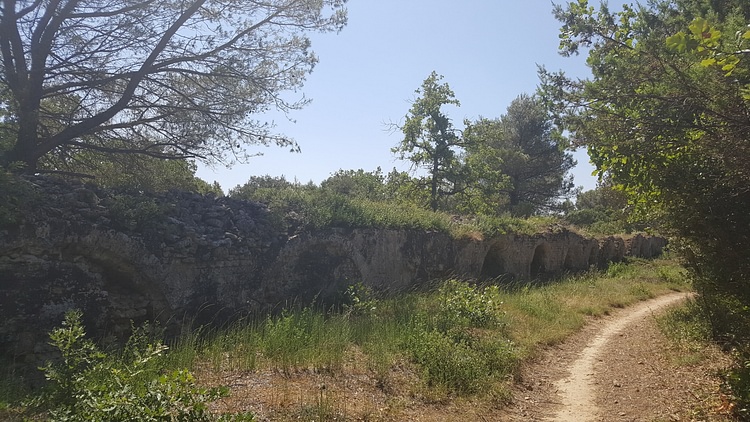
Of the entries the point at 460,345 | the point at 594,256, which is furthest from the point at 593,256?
the point at 460,345

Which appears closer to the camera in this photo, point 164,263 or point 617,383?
point 617,383

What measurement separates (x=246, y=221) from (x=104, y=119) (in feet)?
12.2

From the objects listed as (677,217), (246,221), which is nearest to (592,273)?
(677,217)

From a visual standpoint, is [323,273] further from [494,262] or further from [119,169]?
[494,262]

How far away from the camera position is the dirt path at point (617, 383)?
5777 millimetres

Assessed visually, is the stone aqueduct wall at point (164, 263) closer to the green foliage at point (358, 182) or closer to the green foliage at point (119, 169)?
the green foliage at point (119, 169)

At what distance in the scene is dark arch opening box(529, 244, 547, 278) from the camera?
17516 millimetres

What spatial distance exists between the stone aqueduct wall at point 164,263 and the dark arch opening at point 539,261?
682 cm

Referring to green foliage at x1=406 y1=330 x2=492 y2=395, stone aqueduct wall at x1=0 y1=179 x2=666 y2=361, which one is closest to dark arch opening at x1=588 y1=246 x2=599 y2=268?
stone aqueduct wall at x1=0 y1=179 x2=666 y2=361

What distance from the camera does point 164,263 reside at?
26.4 feet

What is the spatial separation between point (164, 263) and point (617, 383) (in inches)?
283

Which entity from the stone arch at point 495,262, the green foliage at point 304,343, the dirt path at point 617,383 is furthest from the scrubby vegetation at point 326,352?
the stone arch at point 495,262

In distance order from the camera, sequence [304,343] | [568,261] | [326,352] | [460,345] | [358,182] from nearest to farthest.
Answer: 1. [326,352]
2. [304,343]
3. [460,345]
4. [568,261]
5. [358,182]

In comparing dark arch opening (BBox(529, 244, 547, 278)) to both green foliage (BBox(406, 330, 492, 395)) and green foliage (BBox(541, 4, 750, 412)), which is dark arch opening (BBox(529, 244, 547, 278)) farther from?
green foliage (BBox(406, 330, 492, 395))
